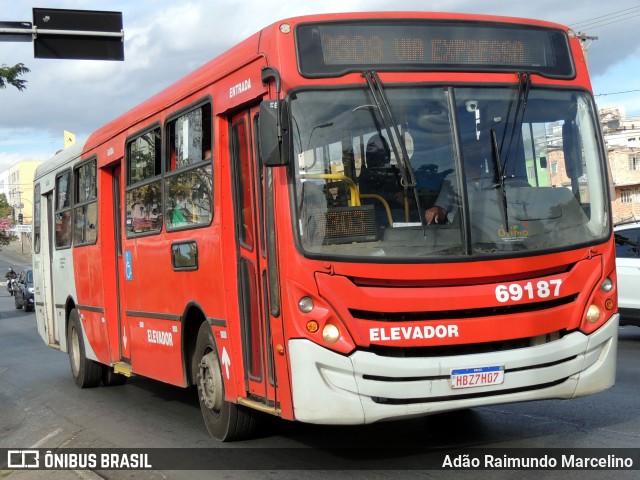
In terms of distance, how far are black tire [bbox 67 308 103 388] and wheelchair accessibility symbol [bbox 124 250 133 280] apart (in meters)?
2.58

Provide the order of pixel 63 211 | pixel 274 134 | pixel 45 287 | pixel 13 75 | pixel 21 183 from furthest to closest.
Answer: pixel 21 183 → pixel 13 75 → pixel 45 287 → pixel 63 211 → pixel 274 134

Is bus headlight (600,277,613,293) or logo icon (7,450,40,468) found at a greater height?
bus headlight (600,277,613,293)

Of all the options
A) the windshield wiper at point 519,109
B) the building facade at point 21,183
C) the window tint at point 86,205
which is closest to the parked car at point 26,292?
the window tint at point 86,205

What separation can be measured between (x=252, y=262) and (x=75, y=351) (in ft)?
22.6

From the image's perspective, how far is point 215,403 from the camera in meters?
8.00

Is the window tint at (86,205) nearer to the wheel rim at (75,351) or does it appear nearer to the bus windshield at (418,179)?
the wheel rim at (75,351)

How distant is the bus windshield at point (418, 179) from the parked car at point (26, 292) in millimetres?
30122

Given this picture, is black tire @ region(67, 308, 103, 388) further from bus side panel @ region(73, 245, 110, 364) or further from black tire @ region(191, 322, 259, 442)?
black tire @ region(191, 322, 259, 442)

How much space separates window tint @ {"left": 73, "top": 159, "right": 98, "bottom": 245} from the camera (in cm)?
1177

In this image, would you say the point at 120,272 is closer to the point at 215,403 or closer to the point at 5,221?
the point at 215,403

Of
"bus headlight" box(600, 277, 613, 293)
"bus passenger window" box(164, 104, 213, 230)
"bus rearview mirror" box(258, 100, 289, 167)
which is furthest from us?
"bus passenger window" box(164, 104, 213, 230)

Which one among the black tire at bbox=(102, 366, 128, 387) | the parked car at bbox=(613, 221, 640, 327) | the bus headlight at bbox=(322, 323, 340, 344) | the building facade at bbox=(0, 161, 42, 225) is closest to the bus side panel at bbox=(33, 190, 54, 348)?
the black tire at bbox=(102, 366, 128, 387)

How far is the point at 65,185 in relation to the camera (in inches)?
526

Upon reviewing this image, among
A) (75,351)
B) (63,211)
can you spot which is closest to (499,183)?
(75,351)
